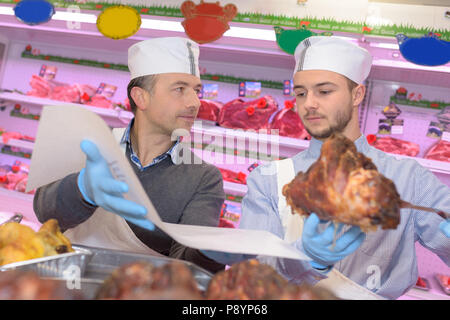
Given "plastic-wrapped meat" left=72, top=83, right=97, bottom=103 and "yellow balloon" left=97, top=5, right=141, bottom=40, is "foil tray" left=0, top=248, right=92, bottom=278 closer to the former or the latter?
"yellow balloon" left=97, top=5, right=141, bottom=40

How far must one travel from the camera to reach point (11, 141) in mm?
4168

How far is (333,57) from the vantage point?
75.0 inches

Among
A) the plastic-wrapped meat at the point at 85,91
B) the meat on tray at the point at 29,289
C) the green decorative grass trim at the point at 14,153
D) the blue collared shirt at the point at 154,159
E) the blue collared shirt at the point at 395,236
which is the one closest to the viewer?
the meat on tray at the point at 29,289

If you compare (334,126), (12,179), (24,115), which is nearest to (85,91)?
(24,115)

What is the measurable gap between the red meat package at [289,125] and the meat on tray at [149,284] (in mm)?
2854

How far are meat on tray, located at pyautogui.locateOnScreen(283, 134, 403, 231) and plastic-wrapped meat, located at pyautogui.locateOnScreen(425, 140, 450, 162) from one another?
2685mm

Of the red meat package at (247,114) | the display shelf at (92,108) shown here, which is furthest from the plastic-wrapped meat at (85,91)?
the red meat package at (247,114)

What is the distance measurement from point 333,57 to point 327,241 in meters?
1.12

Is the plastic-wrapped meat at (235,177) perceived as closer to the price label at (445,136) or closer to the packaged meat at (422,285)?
the packaged meat at (422,285)

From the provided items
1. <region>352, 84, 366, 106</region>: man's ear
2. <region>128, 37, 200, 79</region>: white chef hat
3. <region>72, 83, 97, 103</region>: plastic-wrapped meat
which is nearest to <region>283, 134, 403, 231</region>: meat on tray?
<region>352, 84, 366, 106</region>: man's ear

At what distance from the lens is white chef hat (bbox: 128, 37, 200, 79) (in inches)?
83.1

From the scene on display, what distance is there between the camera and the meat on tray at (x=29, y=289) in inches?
23.9

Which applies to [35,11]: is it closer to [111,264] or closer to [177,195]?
[177,195]

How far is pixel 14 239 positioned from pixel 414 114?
366 centimetres
